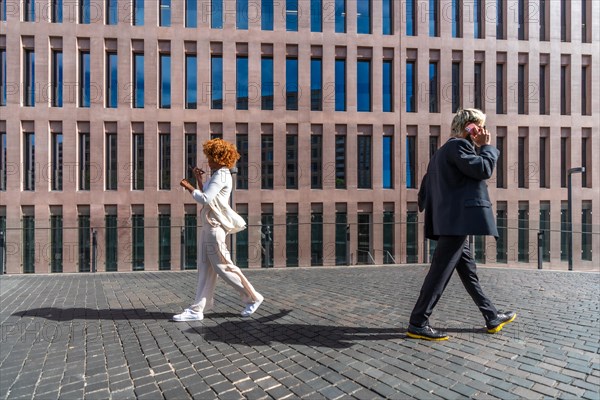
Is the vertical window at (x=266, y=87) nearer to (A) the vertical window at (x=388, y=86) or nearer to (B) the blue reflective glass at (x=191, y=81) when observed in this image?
(B) the blue reflective glass at (x=191, y=81)

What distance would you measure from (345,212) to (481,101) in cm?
924

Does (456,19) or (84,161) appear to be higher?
(456,19)

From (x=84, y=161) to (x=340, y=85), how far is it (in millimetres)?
12897

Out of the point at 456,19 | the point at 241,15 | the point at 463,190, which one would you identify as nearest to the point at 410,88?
the point at 456,19

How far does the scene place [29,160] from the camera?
17.0 meters

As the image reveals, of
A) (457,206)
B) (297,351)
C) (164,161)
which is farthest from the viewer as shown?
(164,161)

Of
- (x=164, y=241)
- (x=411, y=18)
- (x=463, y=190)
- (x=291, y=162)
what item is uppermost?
(x=411, y=18)

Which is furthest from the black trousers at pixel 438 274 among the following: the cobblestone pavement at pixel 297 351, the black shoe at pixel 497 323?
the black shoe at pixel 497 323

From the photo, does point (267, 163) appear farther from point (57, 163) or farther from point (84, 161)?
point (57, 163)

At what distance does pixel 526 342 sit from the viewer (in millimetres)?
3381

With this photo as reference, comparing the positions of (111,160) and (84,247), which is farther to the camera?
(111,160)

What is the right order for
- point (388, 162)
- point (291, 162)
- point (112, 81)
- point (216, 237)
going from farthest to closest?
point (388, 162) → point (291, 162) → point (112, 81) → point (216, 237)

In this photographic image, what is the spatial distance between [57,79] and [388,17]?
647 inches

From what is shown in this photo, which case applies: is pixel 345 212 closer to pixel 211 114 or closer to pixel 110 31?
pixel 211 114
